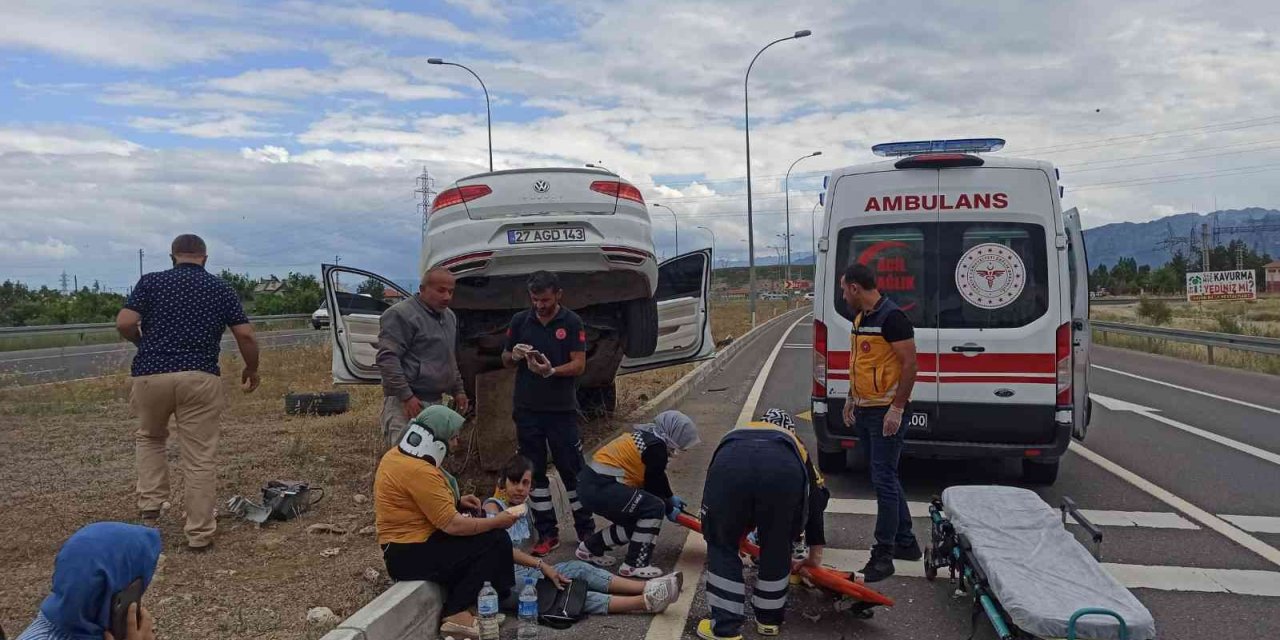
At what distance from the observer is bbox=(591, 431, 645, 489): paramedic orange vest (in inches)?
212

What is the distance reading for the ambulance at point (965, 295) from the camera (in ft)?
22.1

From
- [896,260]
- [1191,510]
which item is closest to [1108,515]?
[1191,510]

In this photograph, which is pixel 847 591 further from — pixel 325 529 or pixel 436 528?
pixel 325 529

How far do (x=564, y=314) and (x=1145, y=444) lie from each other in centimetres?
663

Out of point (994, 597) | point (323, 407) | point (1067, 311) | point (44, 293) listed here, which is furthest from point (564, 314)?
point (44, 293)

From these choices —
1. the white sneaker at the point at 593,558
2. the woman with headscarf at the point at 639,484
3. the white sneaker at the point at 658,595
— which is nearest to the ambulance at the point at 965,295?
the woman with headscarf at the point at 639,484

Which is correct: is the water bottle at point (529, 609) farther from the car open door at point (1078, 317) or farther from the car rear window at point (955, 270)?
the car open door at point (1078, 317)

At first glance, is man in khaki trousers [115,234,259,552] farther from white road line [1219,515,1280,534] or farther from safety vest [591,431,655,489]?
white road line [1219,515,1280,534]

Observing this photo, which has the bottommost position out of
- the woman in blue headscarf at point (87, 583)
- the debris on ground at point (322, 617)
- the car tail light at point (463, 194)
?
the debris on ground at point (322, 617)

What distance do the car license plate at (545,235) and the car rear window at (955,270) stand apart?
198 centimetres

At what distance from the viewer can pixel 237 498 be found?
630cm

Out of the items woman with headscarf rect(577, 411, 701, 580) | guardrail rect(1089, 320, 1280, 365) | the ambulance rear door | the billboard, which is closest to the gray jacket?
woman with headscarf rect(577, 411, 701, 580)

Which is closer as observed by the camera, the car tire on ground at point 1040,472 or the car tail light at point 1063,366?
the car tail light at point 1063,366

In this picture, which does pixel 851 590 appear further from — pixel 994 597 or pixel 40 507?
pixel 40 507
